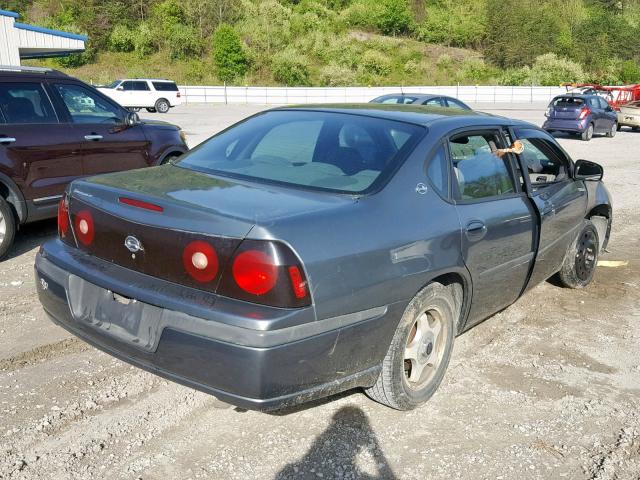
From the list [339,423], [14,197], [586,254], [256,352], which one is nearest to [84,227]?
[256,352]

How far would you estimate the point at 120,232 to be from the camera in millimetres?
3057

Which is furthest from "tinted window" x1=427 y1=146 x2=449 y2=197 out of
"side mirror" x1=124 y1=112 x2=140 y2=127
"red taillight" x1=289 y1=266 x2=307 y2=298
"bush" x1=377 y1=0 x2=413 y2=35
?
"bush" x1=377 y1=0 x2=413 y2=35

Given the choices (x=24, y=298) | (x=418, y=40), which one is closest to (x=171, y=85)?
(x=24, y=298)

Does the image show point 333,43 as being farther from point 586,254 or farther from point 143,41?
point 586,254

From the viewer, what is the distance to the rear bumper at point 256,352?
8.70 feet

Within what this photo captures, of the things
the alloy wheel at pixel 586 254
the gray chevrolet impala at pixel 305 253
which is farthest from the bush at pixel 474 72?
the gray chevrolet impala at pixel 305 253

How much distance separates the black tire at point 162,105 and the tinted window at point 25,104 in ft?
92.6

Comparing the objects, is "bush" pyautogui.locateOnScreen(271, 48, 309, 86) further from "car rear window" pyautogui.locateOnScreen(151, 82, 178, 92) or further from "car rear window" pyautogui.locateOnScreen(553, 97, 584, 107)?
"car rear window" pyautogui.locateOnScreen(553, 97, 584, 107)

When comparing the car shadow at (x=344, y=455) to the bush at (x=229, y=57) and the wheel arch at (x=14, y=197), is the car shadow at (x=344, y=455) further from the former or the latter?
the bush at (x=229, y=57)

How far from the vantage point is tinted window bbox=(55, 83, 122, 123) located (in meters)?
6.69

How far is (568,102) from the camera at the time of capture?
21.8 metres

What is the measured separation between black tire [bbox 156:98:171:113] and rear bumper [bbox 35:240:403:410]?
32134mm

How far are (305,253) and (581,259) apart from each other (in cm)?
372

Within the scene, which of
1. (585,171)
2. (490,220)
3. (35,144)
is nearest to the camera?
(490,220)
